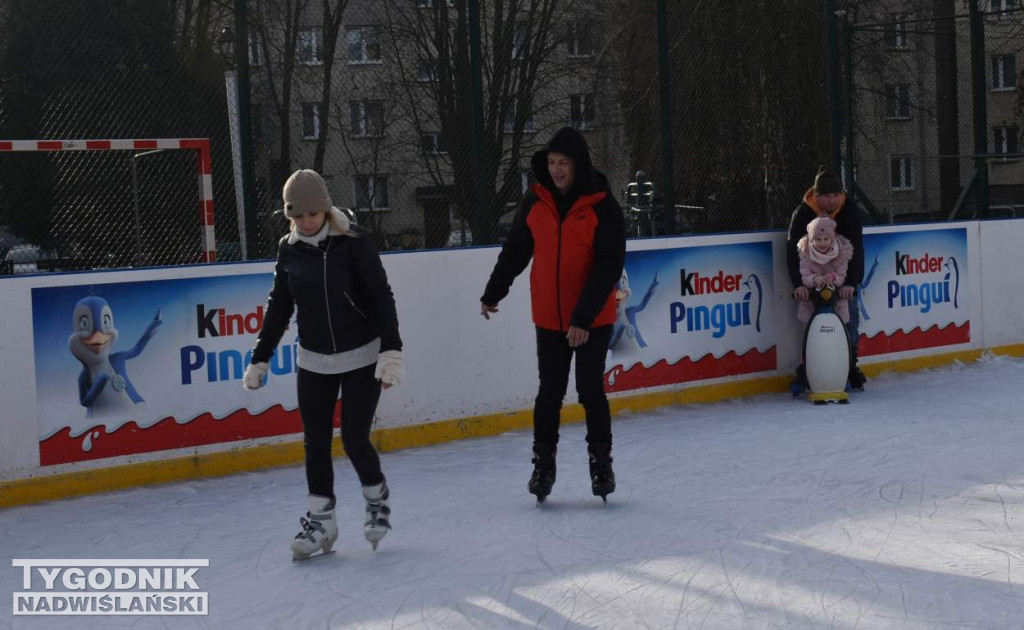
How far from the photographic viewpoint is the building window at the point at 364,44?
27.8 feet

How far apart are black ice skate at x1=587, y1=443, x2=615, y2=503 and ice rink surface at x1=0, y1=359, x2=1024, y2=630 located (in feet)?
0.30

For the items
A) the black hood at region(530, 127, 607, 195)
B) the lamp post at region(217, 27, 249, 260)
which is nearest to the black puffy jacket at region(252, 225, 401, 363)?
the black hood at region(530, 127, 607, 195)

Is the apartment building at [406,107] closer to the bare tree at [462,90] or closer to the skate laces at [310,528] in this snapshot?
the bare tree at [462,90]

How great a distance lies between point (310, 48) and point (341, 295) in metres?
3.62

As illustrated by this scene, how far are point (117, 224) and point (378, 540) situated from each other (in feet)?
11.6

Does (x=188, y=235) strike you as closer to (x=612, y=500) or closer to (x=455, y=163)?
(x=455, y=163)

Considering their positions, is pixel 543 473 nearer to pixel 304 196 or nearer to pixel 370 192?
pixel 304 196

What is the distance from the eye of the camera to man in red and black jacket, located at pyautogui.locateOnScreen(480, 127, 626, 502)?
570 cm

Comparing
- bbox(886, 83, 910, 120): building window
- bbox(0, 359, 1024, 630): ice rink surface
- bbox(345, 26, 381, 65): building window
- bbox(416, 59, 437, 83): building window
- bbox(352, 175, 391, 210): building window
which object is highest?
bbox(886, 83, 910, 120): building window

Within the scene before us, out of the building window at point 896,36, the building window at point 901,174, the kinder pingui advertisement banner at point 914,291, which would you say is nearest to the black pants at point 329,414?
the kinder pingui advertisement banner at point 914,291

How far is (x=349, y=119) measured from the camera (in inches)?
325

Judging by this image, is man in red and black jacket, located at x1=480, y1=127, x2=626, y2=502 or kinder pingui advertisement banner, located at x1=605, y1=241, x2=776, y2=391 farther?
kinder pingui advertisement banner, located at x1=605, y1=241, x2=776, y2=391

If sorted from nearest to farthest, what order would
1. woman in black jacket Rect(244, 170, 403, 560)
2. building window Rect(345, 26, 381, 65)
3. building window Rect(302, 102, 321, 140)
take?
woman in black jacket Rect(244, 170, 403, 560) → building window Rect(302, 102, 321, 140) → building window Rect(345, 26, 381, 65)

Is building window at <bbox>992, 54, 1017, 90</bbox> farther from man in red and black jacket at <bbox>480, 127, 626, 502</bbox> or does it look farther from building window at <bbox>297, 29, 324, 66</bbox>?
man in red and black jacket at <bbox>480, 127, 626, 502</bbox>
